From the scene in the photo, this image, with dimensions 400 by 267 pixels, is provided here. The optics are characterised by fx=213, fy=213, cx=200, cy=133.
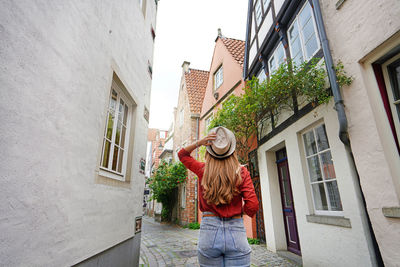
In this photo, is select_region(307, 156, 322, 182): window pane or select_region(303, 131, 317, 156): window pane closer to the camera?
select_region(307, 156, 322, 182): window pane

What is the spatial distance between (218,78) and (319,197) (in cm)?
839

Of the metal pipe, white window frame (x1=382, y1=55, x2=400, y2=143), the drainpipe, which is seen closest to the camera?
white window frame (x1=382, y1=55, x2=400, y2=143)

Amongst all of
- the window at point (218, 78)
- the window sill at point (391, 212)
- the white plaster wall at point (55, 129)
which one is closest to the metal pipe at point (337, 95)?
the window sill at point (391, 212)

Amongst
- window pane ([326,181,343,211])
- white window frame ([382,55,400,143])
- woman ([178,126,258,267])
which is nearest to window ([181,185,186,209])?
window pane ([326,181,343,211])

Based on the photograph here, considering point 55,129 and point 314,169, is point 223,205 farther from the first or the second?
A: point 314,169

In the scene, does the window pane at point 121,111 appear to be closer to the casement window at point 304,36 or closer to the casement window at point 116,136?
the casement window at point 116,136

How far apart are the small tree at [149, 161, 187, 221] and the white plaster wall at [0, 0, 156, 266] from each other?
10245mm

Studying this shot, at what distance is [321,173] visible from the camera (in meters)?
4.27

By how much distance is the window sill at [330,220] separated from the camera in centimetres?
344

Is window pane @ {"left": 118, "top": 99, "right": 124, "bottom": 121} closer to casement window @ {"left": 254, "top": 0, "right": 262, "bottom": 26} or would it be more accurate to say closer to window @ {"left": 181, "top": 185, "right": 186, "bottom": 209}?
casement window @ {"left": 254, "top": 0, "right": 262, "bottom": 26}

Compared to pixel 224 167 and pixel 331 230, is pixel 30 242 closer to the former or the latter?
pixel 224 167

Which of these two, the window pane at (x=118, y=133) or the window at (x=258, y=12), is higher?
the window at (x=258, y=12)

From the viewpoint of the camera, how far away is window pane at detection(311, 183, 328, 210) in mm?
4215

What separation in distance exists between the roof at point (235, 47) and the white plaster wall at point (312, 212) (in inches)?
206
